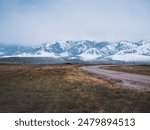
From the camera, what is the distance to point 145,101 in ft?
74.4

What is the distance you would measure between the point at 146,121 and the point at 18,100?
12294 mm

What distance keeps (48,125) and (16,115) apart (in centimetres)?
289

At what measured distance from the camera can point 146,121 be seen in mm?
15453

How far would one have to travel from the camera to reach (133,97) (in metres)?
24.6

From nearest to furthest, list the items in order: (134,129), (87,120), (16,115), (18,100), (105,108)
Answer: (134,129) → (87,120) → (16,115) → (105,108) → (18,100)

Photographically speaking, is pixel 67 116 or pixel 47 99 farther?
pixel 47 99

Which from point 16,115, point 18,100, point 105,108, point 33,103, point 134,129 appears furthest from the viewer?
point 18,100

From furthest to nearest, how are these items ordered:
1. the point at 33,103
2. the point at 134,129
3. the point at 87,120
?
1. the point at 33,103
2. the point at 87,120
3. the point at 134,129

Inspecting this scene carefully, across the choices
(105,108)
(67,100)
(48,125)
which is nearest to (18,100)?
(67,100)

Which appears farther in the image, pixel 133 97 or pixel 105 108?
pixel 133 97

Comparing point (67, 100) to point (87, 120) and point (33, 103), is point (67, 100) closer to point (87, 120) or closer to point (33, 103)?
point (33, 103)

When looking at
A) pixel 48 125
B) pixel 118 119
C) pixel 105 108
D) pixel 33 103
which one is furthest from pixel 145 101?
pixel 48 125

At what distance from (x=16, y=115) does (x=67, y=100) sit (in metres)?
7.05

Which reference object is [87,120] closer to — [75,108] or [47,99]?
[75,108]
